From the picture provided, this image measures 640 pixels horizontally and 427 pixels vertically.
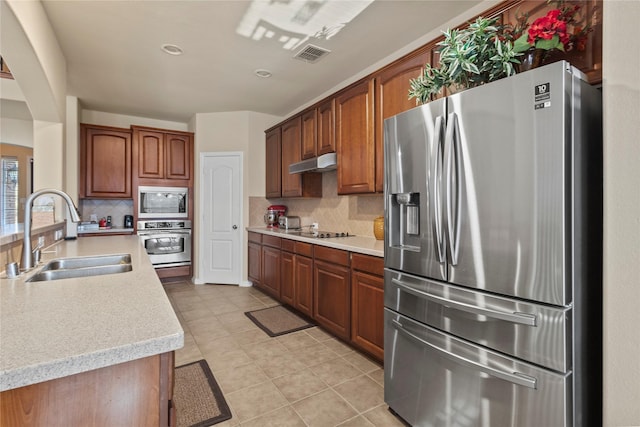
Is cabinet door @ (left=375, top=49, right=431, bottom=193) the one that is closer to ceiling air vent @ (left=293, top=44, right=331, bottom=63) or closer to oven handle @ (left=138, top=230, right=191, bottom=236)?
ceiling air vent @ (left=293, top=44, right=331, bottom=63)

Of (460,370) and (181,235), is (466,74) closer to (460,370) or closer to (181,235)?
(460,370)

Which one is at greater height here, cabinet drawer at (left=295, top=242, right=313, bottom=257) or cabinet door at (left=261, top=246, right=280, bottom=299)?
cabinet drawer at (left=295, top=242, right=313, bottom=257)

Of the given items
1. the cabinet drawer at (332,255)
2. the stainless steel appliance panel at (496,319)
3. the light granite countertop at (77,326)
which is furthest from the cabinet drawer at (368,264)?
the light granite countertop at (77,326)

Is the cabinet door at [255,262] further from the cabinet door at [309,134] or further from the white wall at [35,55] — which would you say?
the white wall at [35,55]

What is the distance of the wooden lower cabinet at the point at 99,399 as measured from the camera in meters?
0.68

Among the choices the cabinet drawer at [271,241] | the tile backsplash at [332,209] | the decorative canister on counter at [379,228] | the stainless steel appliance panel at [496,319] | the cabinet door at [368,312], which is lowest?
the cabinet door at [368,312]

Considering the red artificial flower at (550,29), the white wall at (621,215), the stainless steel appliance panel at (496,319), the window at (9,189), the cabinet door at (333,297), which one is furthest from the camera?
the window at (9,189)

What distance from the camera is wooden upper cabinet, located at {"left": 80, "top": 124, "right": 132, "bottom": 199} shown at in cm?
454

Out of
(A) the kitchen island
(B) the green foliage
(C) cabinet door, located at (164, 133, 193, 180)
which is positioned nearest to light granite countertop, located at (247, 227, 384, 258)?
(B) the green foliage

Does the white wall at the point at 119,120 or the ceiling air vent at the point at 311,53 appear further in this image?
the white wall at the point at 119,120

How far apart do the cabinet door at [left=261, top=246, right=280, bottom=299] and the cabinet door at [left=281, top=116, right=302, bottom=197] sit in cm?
81

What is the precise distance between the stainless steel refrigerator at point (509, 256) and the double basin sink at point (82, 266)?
1.71 meters

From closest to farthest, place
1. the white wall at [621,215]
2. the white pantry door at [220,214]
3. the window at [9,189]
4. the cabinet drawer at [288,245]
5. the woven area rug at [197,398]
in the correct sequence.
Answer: the white wall at [621,215], the woven area rug at [197,398], the cabinet drawer at [288,245], the window at [9,189], the white pantry door at [220,214]

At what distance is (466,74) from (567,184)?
0.78 m
